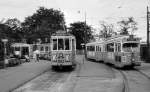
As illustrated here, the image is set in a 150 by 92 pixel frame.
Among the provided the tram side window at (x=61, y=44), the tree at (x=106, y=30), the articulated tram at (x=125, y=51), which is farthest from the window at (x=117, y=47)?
the tree at (x=106, y=30)

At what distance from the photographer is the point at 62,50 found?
2486 cm

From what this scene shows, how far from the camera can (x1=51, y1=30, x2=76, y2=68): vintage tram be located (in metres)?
24.5

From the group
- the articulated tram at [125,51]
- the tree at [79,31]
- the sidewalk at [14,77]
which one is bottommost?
the sidewalk at [14,77]

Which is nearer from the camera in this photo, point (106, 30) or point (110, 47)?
point (110, 47)

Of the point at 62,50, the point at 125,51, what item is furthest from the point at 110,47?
the point at 62,50

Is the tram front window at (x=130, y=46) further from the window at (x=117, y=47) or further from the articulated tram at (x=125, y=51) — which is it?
the window at (x=117, y=47)

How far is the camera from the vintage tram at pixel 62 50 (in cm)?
2453

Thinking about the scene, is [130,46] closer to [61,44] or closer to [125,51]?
[125,51]

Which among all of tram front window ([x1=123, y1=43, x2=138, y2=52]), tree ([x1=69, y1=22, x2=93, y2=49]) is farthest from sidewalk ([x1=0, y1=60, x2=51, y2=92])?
tree ([x1=69, y1=22, x2=93, y2=49])

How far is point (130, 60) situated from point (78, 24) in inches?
3440

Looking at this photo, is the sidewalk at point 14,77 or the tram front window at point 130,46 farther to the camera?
the tram front window at point 130,46

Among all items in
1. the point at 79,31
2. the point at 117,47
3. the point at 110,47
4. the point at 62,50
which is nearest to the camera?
the point at 62,50

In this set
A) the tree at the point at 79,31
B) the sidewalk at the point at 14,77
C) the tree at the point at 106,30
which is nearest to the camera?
the sidewalk at the point at 14,77

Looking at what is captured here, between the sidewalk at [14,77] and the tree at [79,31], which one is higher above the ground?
the tree at [79,31]
